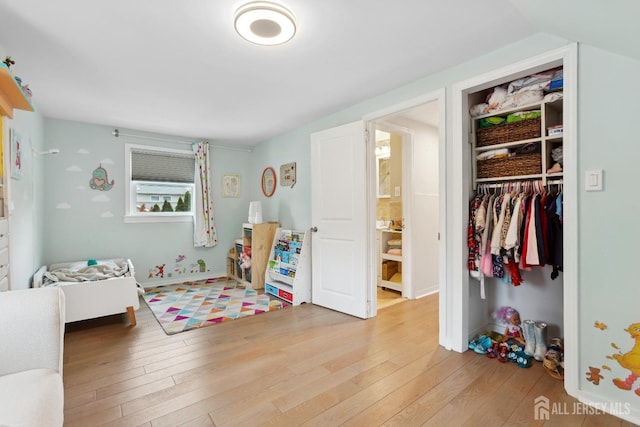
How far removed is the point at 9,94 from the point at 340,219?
2.51 metres

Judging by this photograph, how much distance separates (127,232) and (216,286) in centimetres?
137

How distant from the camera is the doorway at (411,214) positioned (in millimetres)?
3613

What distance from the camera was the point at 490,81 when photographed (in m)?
2.10

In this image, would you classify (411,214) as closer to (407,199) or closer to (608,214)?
(407,199)

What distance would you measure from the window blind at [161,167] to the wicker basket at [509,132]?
384 centimetres

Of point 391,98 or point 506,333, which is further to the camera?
point 391,98

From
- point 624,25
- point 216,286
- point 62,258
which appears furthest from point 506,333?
point 62,258

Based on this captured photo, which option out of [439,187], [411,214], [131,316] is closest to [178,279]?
[131,316]

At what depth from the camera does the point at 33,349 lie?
114 cm

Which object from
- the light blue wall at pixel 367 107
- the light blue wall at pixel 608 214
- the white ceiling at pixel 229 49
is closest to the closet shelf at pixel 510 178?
the light blue wall at pixel 608 214

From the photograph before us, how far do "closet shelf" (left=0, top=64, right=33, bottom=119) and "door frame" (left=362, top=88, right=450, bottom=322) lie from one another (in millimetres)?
2449

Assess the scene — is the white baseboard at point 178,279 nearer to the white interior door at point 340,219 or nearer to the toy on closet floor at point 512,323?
the white interior door at point 340,219

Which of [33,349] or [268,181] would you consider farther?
[268,181]

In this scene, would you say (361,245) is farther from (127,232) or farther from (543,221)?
(127,232)
